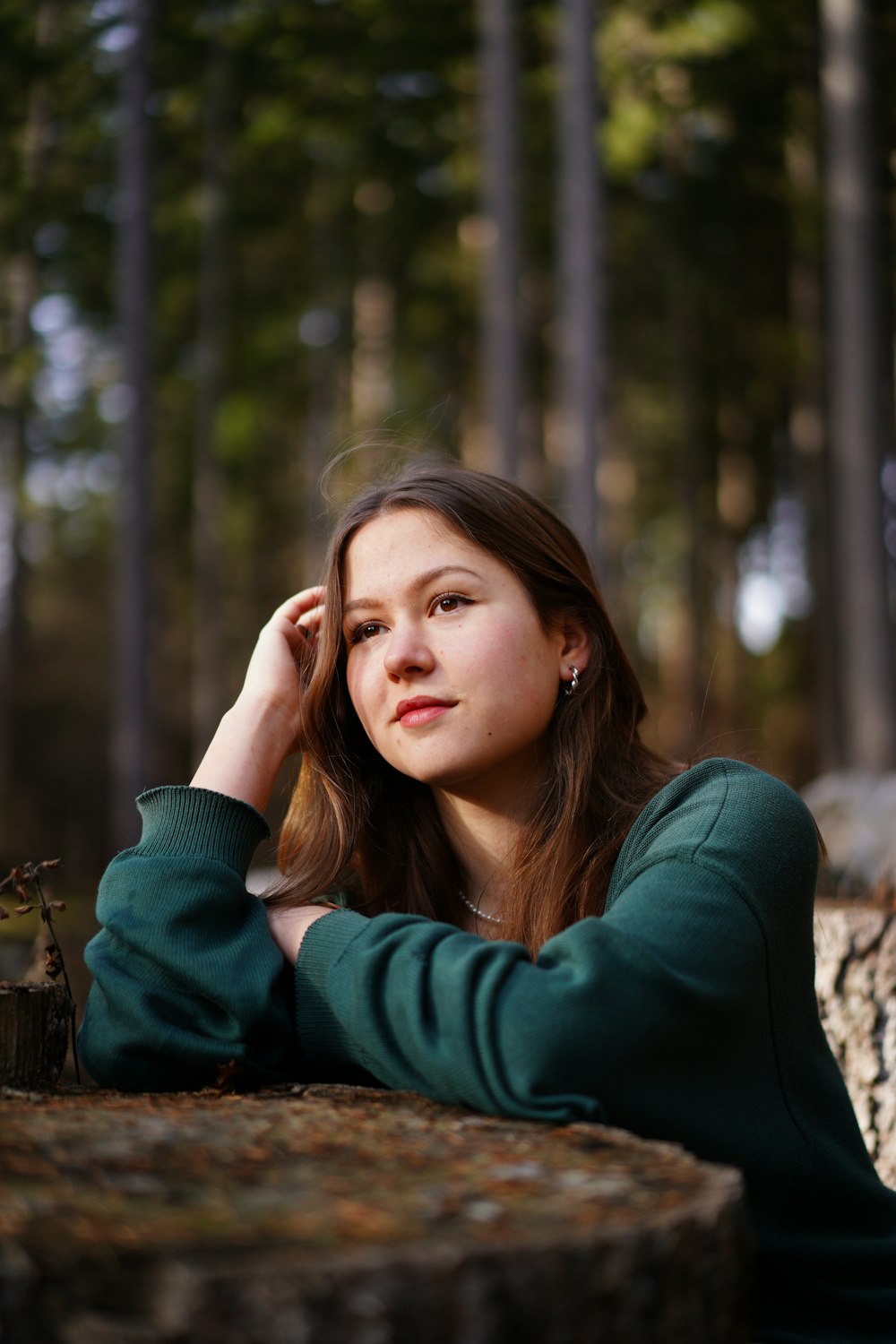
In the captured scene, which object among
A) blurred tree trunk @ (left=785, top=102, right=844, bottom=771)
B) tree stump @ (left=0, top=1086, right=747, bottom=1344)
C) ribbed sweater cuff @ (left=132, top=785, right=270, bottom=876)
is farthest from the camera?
blurred tree trunk @ (left=785, top=102, right=844, bottom=771)

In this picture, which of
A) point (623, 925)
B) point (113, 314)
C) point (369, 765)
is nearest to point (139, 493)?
point (113, 314)

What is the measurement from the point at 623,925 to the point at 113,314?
17632mm

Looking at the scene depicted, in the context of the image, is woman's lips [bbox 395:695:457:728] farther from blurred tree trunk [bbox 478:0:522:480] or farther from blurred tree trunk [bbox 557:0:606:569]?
blurred tree trunk [bbox 478:0:522:480]

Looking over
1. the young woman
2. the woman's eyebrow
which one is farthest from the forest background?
the woman's eyebrow

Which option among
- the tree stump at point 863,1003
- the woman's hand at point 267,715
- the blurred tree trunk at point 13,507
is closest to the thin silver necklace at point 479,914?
the woman's hand at point 267,715

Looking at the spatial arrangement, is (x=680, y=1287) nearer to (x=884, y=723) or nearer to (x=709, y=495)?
(x=884, y=723)

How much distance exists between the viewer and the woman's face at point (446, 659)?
246 cm

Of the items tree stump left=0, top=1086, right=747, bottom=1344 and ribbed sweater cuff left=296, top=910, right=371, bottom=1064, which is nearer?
tree stump left=0, top=1086, right=747, bottom=1344

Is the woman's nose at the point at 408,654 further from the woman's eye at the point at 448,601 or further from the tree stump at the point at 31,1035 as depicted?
the tree stump at the point at 31,1035

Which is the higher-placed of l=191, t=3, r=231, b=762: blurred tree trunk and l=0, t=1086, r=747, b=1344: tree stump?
l=191, t=3, r=231, b=762: blurred tree trunk

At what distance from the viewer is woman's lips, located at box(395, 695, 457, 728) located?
8.09 feet

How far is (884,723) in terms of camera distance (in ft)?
35.1

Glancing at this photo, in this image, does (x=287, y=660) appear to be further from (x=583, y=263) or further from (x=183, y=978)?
(x=583, y=263)

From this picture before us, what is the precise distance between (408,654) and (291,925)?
1.81ft
